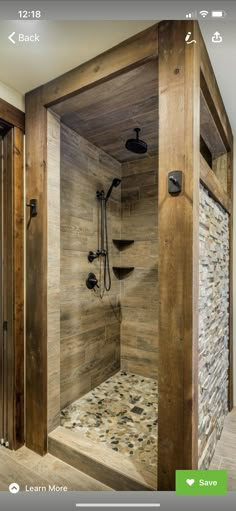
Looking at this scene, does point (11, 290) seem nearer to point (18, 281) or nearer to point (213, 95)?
point (18, 281)

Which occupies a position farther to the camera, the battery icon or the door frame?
the door frame

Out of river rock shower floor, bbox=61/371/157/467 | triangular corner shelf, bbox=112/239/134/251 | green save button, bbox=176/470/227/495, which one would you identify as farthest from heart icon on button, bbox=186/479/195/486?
triangular corner shelf, bbox=112/239/134/251

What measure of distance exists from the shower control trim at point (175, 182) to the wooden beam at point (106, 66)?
0.55 m

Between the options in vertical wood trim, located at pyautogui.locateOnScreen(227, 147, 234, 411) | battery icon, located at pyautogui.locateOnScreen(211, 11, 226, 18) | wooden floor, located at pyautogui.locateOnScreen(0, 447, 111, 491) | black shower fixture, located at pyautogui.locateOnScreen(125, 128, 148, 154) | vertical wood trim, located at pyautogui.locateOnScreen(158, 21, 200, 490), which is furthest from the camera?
vertical wood trim, located at pyautogui.locateOnScreen(227, 147, 234, 411)

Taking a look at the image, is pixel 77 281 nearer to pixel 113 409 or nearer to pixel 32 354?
pixel 32 354

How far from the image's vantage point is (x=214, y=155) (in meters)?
2.14

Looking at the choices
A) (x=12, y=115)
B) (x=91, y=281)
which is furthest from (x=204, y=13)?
Result: (x=91, y=281)

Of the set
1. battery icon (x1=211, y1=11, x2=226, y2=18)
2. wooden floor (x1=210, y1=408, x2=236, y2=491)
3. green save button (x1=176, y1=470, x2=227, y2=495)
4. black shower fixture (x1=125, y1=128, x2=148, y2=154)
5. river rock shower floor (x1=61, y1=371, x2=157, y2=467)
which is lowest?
wooden floor (x1=210, y1=408, x2=236, y2=491)

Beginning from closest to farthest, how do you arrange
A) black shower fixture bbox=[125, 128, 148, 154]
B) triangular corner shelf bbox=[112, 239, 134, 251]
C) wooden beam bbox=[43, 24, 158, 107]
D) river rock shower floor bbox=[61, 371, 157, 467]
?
wooden beam bbox=[43, 24, 158, 107] → river rock shower floor bbox=[61, 371, 157, 467] → black shower fixture bbox=[125, 128, 148, 154] → triangular corner shelf bbox=[112, 239, 134, 251]

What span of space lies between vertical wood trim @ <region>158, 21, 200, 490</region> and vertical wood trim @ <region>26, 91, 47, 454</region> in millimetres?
755

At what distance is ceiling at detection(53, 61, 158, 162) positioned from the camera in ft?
4.52

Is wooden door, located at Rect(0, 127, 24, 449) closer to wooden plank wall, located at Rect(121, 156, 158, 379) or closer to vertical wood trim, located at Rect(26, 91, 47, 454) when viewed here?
vertical wood trim, located at Rect(26, 91, 47, 454)

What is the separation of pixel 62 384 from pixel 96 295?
0.74 m

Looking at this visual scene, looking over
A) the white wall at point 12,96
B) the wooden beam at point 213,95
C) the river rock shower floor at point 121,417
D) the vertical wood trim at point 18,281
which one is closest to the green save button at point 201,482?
the river rock shower floor at point 121,417
